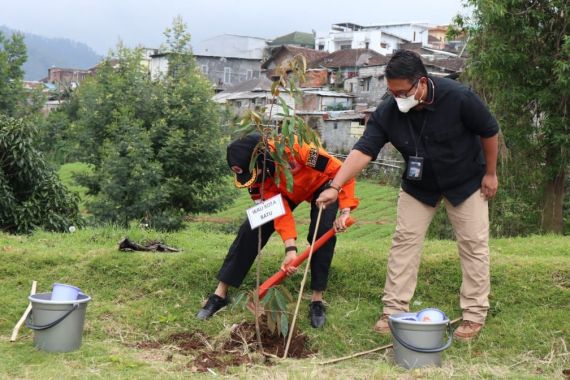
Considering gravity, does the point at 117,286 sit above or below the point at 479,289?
below

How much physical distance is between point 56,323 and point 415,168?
2563 mm

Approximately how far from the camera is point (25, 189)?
10.6 meters

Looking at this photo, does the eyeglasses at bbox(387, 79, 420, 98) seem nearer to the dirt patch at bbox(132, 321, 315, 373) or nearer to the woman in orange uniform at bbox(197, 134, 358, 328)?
the woman in orange uniform at bbox(197, 134, 358, 328)

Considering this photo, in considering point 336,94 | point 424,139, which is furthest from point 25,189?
point 336,94

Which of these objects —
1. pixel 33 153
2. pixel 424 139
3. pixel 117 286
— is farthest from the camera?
pixel 33 153

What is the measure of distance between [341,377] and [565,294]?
2201 mm

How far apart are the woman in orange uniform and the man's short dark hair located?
930 mm

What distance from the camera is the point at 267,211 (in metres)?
4.88

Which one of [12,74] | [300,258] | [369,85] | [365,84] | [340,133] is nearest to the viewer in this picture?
[300,258]

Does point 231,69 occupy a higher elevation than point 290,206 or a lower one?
higher

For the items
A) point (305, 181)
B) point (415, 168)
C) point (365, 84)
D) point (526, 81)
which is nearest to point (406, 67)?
point (415, 168)

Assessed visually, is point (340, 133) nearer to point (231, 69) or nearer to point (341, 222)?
point (231, 69)

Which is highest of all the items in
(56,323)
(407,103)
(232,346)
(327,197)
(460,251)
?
(407,103)

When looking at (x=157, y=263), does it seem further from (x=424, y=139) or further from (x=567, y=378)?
(x=567, y=378)
